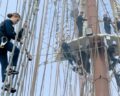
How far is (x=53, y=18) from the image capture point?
899cm

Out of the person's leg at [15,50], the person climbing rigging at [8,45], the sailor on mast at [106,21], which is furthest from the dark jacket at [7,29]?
the sailor on mast at [106,21]

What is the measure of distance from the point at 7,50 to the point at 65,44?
3.71 meters

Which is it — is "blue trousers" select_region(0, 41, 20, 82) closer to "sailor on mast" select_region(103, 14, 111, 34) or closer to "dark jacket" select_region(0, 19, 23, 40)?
"dark jacket" select_region(0, 19, 23, 40)

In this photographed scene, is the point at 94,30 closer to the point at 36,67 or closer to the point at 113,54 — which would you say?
the point at 113,54

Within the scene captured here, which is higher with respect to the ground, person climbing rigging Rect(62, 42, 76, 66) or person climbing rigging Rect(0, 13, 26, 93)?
person climbing rigging Rect(62, 42, 76, 66)

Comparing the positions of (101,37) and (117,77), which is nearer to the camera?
(101,37)

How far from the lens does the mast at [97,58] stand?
8656mm

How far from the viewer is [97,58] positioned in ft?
29.7

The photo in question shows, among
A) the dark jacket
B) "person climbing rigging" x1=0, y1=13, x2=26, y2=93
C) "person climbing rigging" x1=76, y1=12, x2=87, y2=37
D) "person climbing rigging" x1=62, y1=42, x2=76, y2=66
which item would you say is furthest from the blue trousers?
"person climbing rigging" x1=76, y1=12, x2=87, y2=37

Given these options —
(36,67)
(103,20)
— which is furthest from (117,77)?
(36,67)

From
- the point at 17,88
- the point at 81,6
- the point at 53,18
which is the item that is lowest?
the point at 17,88

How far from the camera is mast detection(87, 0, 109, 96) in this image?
866cm

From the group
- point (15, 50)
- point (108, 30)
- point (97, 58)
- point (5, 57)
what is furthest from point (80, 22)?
point (5, 57)

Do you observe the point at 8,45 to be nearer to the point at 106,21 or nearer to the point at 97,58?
the point at 97,58
